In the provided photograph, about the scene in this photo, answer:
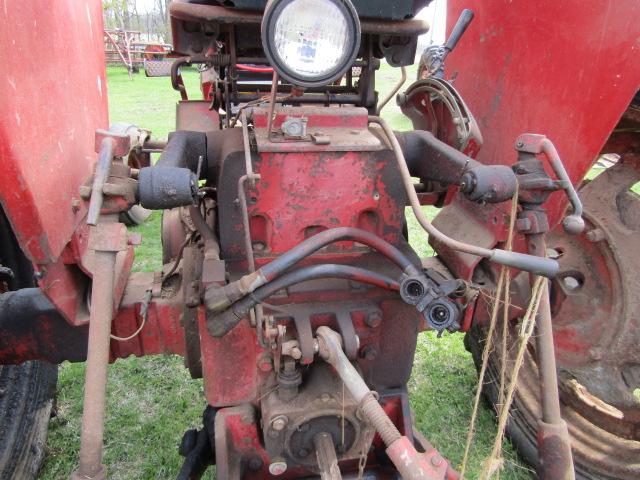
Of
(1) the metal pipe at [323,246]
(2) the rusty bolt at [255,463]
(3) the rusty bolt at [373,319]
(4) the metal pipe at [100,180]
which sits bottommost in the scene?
(2) the rusty bolt at [255,463]

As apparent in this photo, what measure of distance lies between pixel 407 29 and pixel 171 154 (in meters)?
0.76

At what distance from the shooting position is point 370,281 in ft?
3.92

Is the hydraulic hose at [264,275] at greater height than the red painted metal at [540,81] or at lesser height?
lesser

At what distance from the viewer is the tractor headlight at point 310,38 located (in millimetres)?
1007

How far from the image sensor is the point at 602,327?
1.60 m

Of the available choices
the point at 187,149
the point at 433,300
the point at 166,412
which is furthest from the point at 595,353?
the point at 166,412

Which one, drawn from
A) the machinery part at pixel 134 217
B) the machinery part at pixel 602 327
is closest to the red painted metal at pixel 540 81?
the machinery part at pixel 602 327

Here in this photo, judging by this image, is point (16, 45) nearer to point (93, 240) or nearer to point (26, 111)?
point (26, 111)

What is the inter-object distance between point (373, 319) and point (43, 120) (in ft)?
2.92

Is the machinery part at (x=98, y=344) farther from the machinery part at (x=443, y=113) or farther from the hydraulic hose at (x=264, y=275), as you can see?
the machinery part at (x=443, y=113)

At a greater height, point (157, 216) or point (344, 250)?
point (344, 250)

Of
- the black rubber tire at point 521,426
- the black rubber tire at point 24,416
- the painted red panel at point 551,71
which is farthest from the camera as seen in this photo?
the black rubber tire at point 521,426

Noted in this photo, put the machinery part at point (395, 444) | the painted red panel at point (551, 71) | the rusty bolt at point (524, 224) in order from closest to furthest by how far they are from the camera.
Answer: the machinery part at point (395, 444) → the rusty bolt at point (524, 224) → the painted red panel at point (551, 71)

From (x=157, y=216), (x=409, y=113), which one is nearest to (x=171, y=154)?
(x=409, y=113)
